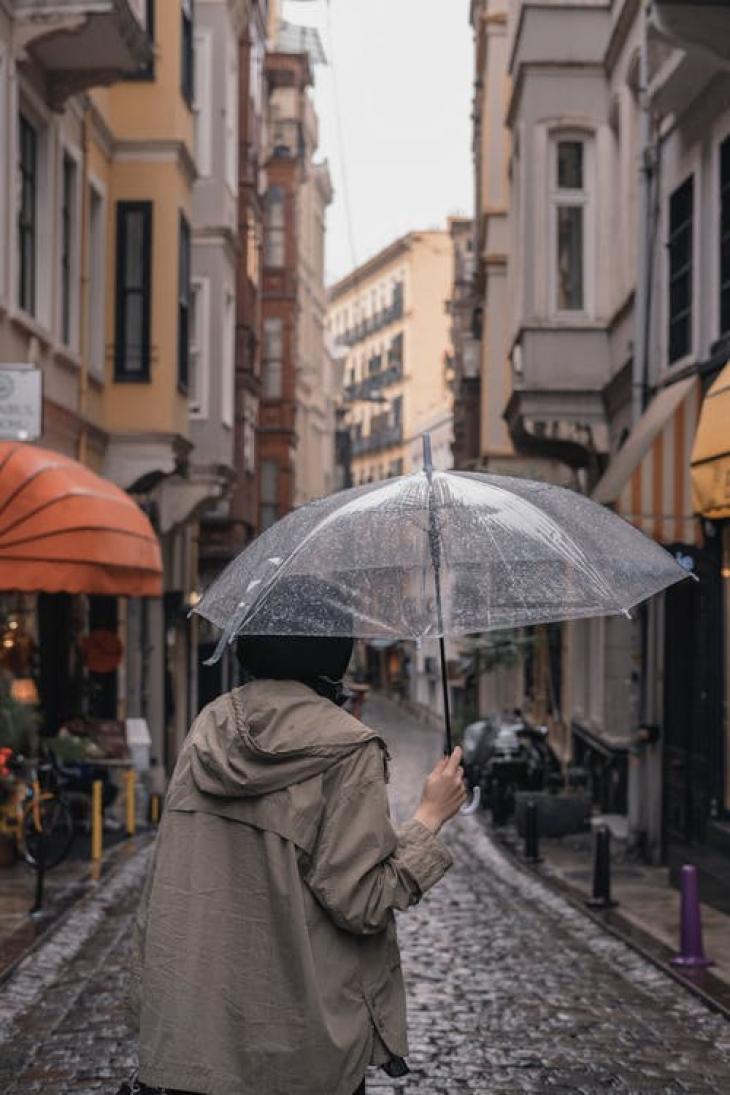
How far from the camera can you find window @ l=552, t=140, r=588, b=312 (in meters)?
24.8

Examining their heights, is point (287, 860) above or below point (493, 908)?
above

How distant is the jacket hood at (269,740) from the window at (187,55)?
73.7 feet

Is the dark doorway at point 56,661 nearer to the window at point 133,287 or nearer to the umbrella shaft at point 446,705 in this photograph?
the window at point 133,287

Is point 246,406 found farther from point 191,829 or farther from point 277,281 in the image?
point 191,829

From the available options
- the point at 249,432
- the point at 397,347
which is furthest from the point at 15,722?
the point at 397,347

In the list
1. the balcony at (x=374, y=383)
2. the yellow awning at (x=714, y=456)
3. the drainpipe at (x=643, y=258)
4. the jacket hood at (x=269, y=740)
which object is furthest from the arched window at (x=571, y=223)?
the balcony at (x=374, y=383)

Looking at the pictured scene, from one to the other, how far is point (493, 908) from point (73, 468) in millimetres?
5848

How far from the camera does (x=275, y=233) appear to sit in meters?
59.1

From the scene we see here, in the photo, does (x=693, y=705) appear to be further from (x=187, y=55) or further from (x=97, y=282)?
(x=187, y=55)

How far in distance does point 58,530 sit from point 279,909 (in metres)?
12.6

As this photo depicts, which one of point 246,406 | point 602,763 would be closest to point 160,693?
point 602,763

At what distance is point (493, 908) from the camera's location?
15.4 meters

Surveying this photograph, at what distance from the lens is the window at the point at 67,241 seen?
22.2 m

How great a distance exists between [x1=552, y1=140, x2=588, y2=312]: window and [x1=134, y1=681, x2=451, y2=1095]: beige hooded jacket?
68.6 feet
